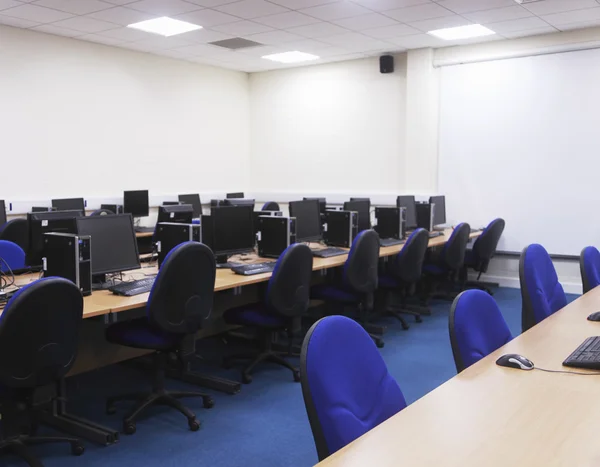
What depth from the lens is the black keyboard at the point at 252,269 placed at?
4414 mm

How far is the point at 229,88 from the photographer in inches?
388

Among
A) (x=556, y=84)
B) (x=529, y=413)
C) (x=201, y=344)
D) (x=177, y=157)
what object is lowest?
(x=201, y=344)

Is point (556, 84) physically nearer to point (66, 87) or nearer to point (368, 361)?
point (66, 87)

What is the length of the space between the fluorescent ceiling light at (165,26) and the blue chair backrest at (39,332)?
4.67 metres

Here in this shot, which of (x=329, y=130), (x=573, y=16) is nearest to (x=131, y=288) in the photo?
(x=573, y=16)

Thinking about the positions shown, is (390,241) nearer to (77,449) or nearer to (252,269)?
(252,269)

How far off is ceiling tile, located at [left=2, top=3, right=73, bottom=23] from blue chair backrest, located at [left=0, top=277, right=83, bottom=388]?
4.50 metres

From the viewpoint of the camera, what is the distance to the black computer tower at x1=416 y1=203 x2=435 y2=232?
297 inches

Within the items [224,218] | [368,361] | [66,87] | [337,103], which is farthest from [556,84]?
[368,361]

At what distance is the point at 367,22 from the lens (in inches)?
268

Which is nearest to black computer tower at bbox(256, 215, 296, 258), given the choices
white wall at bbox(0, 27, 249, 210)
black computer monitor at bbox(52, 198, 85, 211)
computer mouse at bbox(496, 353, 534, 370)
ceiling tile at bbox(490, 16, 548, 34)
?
black computer monitor at bbox(52, 198, 85, 211)

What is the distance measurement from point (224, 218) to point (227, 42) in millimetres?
3765

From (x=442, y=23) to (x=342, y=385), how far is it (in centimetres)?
595

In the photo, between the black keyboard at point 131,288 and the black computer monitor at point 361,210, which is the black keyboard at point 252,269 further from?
the black computer monitor at point 361,210
